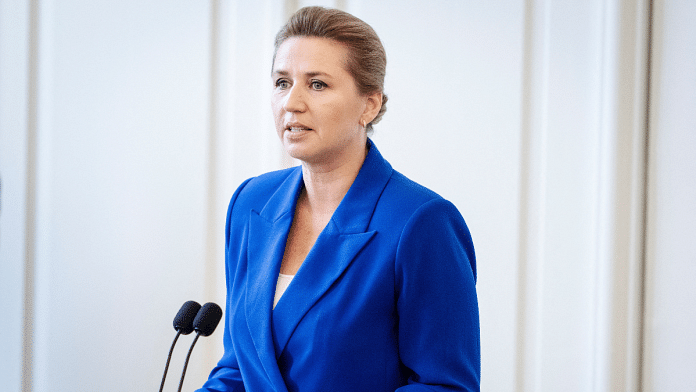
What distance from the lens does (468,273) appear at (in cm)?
110

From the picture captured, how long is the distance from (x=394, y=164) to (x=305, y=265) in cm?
106

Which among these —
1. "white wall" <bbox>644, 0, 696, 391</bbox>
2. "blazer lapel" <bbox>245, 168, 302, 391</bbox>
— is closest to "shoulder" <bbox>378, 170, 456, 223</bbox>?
"blazer lapel" <bbox>245, 168, 302, 391</bbox>

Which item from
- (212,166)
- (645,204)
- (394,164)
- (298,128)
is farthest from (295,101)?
(645,204)

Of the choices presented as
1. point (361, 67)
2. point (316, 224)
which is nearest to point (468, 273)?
point (316, 224)

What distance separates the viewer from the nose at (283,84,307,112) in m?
1.13

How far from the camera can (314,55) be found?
1137mm

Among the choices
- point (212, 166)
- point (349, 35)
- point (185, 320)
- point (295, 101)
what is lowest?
point (185, 320)

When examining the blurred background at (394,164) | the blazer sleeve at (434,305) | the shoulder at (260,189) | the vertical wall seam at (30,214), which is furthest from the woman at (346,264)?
the vertical wall seam at (30,214)

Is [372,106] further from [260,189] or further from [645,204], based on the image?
[645,204]

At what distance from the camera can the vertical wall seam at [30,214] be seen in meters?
1.92

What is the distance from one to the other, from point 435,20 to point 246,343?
146 cm

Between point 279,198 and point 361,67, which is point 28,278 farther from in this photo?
point 361,67

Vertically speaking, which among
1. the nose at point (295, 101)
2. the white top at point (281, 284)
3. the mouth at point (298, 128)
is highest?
the nose at point (295, 101)

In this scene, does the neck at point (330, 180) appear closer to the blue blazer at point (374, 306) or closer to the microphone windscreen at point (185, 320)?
the blue blazer at point (374, 306)
